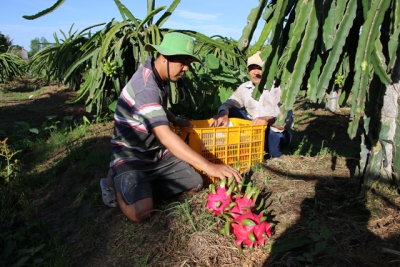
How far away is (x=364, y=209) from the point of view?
2.14 meters

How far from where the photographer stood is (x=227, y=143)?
2.86 meters

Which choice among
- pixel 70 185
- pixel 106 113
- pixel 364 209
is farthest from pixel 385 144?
pixel 106 113

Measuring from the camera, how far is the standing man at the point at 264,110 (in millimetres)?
A: 3443

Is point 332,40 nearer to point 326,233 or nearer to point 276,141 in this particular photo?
point 326,233

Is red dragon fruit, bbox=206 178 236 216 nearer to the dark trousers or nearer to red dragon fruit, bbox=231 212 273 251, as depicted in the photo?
red dragon fruit, bbox=231 212 273 251

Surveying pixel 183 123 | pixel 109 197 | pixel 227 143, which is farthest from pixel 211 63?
pixel 109 197

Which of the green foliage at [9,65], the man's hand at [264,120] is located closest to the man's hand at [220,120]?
the man's hand at [264,120]

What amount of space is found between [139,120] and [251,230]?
1.23 m

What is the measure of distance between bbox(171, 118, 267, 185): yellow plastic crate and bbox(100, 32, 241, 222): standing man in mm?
210

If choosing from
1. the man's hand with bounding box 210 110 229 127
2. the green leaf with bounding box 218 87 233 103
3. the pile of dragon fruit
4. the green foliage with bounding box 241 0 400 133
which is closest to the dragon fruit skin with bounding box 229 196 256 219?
the pile of dragon fruit

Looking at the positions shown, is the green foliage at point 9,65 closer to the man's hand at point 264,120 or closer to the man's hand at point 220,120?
the man's hand at point 220,120

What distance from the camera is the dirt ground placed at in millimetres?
1803

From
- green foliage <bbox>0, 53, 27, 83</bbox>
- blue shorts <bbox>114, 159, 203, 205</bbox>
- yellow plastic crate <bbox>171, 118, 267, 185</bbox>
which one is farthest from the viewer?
green foliage <bbox>0, 53, 27, 83</bbox>

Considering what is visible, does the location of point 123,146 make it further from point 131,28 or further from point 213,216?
point 131,28
